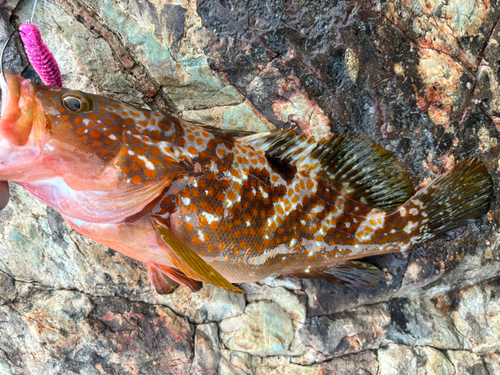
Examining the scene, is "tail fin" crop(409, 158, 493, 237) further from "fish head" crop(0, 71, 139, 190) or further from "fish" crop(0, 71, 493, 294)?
"fish head" crop(0, 71, 139, 190)

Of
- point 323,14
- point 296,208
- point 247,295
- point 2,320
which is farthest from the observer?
point 247,295

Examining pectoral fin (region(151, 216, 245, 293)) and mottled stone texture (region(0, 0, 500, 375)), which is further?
mottled stone texture (region(0, 0, 500, 375))

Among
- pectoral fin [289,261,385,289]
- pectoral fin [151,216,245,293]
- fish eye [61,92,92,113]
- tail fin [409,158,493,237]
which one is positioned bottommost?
pectoral fin [151,216,245,293]

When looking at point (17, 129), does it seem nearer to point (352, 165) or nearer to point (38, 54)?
point (38, 54)

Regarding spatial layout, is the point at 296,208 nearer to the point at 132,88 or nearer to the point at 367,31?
the point at 367,31

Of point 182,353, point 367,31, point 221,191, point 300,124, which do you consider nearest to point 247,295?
point 182,353

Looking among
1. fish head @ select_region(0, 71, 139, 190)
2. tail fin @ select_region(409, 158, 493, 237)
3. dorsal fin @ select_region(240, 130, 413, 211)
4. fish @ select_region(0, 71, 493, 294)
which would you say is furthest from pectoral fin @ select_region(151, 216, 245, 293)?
tail fin @ select_region(409, 158, 493, 237)

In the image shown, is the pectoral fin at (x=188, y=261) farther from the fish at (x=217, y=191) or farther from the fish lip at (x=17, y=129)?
the fish lip at (x=17, y=129)
